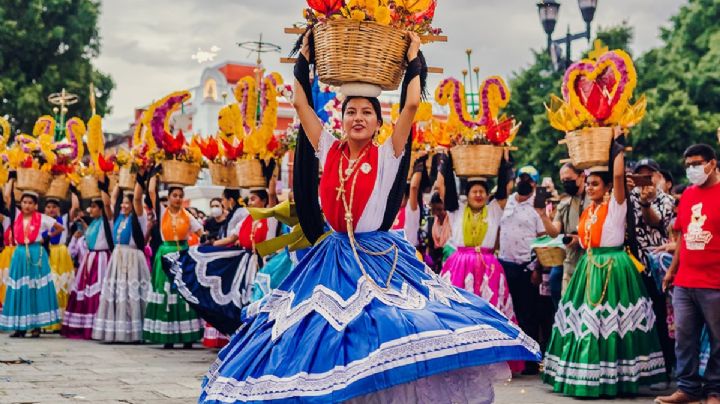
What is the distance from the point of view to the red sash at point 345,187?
5004 mm

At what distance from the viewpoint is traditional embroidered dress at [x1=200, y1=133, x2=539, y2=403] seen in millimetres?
4285

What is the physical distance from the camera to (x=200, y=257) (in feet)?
35.7

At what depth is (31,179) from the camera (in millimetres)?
13602

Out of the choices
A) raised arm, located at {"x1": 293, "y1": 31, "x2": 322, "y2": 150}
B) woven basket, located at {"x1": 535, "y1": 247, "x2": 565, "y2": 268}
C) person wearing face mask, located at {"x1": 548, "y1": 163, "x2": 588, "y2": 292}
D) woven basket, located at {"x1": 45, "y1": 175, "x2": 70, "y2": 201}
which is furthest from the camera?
woven basket, located at {"x1": 45, "y1": 175, "x2": 70, "y2": 201}

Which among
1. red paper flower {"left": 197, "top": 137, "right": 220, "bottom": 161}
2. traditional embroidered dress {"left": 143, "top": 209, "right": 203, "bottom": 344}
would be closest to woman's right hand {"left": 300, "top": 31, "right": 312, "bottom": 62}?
red paper flower {"left": 197, "top": 137, "right": 220, "bottom": 161}

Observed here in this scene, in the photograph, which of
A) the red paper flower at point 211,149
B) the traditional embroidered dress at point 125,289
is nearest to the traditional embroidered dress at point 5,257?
the traditional embroidered dress at point 125,289

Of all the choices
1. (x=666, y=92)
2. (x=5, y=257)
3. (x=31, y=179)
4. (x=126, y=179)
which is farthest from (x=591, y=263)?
(x=666, y=92)

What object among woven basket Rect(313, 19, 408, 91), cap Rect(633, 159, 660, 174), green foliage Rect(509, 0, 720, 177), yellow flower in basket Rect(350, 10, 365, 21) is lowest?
cap Rect(633, 159, 660, 174)

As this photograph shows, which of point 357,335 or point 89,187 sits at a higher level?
point 89,187

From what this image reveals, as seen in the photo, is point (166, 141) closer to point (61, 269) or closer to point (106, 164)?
point (106, 164)

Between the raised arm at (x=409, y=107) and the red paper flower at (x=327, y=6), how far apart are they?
41cm

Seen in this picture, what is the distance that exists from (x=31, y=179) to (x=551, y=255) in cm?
774

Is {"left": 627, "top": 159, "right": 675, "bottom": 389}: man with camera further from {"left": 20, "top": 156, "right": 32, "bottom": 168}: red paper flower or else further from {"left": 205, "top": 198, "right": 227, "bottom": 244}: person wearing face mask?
{"left": 20, "top": 156, "right": 32, "bottom": 168}: red paper flower

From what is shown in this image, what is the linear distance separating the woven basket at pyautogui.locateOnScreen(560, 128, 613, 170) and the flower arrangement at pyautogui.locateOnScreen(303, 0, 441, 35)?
3.27m
